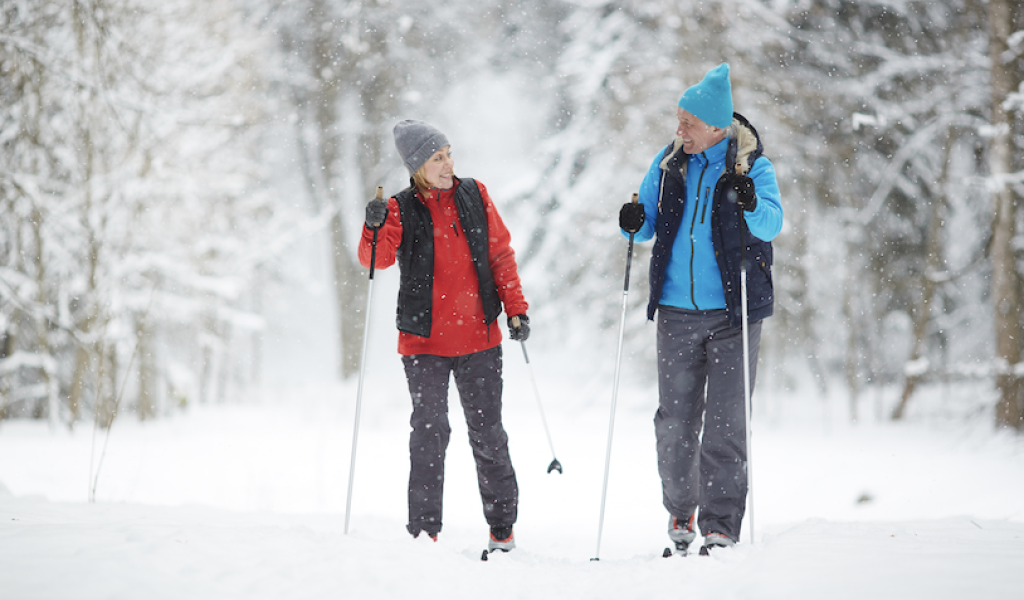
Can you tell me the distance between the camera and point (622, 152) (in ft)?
25.1

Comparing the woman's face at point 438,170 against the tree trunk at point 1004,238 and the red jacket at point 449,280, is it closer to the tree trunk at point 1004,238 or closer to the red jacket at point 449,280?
the red jacket at point 449,280

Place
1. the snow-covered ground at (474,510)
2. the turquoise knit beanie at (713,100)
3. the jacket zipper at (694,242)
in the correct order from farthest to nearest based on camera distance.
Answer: the jacket zipper at (694,242) → the turquoise knit beanie at (713,100) → the snow-covered ground at (474,510)

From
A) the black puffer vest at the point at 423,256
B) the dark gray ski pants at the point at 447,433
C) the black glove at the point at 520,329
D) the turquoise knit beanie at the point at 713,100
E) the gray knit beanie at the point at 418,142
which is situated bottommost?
the dark gray ski pants at the point at 447,433

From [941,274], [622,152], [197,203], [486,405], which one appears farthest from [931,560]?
[197,203]

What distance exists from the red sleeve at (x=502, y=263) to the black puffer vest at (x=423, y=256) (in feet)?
0.16

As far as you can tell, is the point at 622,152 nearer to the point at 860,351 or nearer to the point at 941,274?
the point at 941,274

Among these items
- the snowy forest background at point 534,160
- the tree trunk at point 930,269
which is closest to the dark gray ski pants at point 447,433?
the snowy forest background at point 534,160

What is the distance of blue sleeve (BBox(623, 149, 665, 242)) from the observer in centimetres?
279

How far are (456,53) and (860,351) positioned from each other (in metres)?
6.76

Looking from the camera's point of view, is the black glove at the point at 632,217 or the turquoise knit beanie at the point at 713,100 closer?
the turquoise knit beanie at the point at 713,100

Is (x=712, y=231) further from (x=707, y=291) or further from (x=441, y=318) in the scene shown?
(x=441, y=318)

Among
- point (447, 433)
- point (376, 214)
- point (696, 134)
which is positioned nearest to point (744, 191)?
point (696, 134)

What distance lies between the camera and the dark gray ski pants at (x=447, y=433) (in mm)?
2688

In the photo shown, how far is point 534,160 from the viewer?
8.71m
